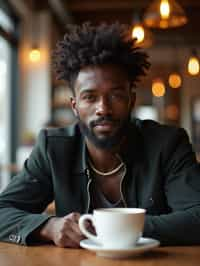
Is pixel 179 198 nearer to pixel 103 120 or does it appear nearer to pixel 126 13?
pixel 103 120

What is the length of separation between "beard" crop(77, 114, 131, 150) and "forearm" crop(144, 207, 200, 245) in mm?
324

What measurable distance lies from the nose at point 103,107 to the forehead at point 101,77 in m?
0.05

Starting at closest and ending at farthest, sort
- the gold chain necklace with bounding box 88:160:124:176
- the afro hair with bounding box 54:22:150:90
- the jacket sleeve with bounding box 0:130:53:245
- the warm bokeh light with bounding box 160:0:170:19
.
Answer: the jacket sleeve with bounding box 0:130:53:245
the afro hair with bounding box 54:22:150:90
the gold chain necklace with bounding box 88:160:124:176
the warm bokeh light with bounding box 160:0:170:19

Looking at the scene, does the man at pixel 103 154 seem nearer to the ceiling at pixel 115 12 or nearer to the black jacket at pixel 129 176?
the black jacket at pixel 129 176

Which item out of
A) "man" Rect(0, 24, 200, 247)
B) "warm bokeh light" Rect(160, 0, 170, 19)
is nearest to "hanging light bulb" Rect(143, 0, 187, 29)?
"warm bokeh light" Rect(160, 0, 170, 19)

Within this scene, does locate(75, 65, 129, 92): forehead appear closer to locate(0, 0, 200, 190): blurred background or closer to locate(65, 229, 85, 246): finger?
locate(65, 229, 85, 246): finger

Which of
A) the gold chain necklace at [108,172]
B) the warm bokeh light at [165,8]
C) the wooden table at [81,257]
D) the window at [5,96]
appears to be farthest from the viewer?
the window at [5,96]

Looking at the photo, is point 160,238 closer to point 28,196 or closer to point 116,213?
point 116,213

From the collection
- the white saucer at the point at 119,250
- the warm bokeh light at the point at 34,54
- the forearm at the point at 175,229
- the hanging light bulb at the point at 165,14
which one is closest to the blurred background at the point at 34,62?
the warm bokeh light at the point at 34,54

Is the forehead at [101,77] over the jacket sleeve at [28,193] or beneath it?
over

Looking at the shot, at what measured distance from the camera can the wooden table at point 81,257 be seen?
1475mm

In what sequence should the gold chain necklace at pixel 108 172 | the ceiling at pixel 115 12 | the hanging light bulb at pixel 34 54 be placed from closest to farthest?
the gold chain necklace at pixel 108 172, the hanging light bulb at pixel 34 54, the ceiling at pixel 115 12

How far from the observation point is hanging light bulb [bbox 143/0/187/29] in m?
5.35

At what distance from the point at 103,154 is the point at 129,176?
123 millimetres
